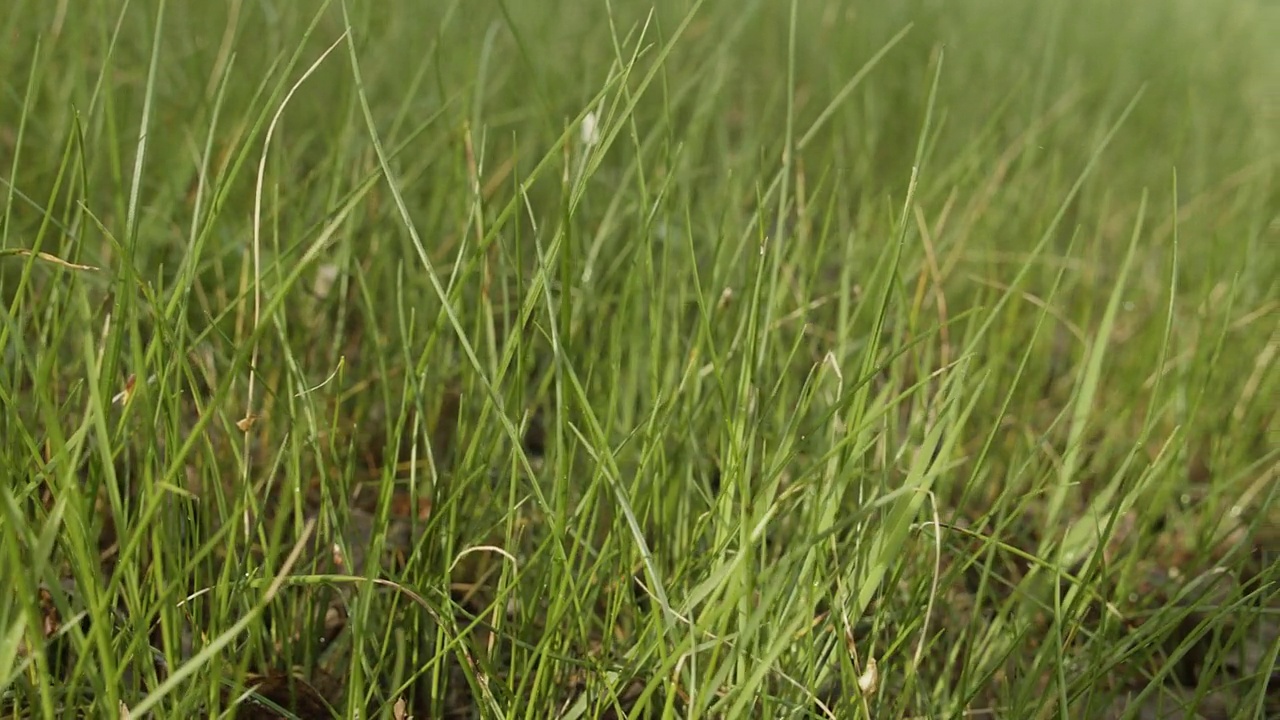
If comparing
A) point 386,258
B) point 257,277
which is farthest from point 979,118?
point 257,277

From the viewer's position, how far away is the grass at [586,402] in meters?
0.66

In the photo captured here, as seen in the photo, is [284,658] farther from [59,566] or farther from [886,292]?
[886,292]

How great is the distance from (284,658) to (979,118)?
1931 millimetres

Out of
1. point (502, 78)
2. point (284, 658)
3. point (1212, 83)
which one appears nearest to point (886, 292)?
point (284, 658)

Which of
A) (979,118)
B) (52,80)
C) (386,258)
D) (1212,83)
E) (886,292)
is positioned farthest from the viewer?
(1212,83)

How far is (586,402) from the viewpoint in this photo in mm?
640

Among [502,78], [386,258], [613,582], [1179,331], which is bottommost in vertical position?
[1179,331]

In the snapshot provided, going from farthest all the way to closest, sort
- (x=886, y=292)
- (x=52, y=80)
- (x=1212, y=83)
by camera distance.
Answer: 1. (x=1212, y=83)
2. (x=52, y=80)
3. (x=886, y=292)

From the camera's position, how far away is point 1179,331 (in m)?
1.52

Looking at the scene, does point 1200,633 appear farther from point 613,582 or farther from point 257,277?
point 257,277

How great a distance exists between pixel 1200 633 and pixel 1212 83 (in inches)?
113

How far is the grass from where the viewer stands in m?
0.66

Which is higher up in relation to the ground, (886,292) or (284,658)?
(886,292)

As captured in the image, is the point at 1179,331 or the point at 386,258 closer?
the point at 386,258
